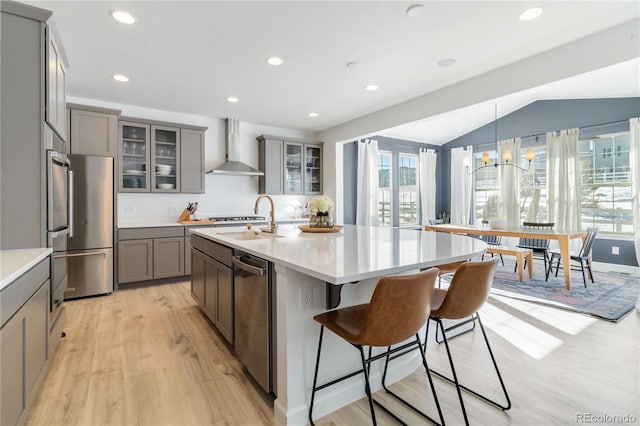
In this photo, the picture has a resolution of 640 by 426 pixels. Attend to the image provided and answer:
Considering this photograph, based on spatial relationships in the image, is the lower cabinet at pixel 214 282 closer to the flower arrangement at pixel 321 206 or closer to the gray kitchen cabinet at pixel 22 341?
the flower arrangement at pixel 321 206

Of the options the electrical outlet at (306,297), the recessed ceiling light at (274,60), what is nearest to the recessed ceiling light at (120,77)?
the recessed ceiling light at (274,60)

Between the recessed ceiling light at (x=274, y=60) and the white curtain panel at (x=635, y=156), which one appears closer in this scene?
the recessed ceiling light at (x=274, y=60)

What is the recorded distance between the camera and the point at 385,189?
692 centimetres

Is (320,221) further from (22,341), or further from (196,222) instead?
(196,222)

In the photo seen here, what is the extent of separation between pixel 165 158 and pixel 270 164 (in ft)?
5.52

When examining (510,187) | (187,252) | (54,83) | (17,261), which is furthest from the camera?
(510,187)

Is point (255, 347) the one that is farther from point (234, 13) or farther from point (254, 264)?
point (234, 13)

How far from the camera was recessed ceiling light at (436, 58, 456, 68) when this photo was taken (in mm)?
3164

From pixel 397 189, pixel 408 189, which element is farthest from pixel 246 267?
pixel 408 189

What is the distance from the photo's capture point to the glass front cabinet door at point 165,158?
14.8ft

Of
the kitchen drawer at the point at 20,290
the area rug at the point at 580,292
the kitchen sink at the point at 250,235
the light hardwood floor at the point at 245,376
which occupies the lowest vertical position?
the light hardwood floor at the point at 245,376

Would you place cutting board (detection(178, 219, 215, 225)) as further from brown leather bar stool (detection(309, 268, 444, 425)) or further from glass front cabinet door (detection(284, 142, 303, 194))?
brown leather bar stool (detection(309, 268, 444, 425))

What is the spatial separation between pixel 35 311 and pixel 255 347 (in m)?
1.21

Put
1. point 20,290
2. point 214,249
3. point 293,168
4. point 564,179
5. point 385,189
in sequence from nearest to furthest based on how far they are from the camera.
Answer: point 20,290 < point 214,249 < point 564,179 < point 293,168 < point 385,189
